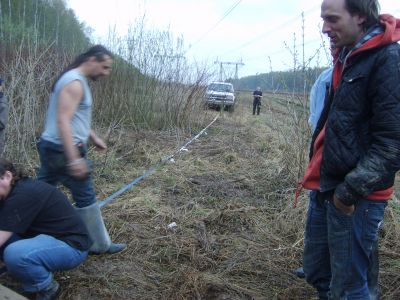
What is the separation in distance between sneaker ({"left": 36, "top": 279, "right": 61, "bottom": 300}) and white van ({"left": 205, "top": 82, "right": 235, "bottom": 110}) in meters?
8.60

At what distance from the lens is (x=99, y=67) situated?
2744mm

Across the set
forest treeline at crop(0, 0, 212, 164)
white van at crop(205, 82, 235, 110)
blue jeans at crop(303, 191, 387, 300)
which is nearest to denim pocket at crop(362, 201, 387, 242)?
blue jeans at crop(303, 191, 387, 300)

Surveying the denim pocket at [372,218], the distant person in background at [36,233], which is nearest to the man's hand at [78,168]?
the distant person in background at [36,233]

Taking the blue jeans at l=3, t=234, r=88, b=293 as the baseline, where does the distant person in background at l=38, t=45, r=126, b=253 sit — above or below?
above

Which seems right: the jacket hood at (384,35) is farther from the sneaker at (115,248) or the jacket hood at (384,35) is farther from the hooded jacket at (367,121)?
the sneaker at (115,248)

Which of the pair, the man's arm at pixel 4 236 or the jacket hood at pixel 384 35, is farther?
the man's arm at pixel 4 236

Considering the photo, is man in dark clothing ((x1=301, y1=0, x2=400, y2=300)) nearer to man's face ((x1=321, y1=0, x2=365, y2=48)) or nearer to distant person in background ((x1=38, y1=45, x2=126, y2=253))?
man's face ((x1=321, y1=0, x2=365, y2=48))

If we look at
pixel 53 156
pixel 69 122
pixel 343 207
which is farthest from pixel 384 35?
pixel 53 156

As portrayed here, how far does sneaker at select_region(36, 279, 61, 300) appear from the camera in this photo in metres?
2.38

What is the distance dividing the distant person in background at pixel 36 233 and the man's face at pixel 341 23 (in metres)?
1.80

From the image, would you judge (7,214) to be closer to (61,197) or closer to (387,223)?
(61,197)

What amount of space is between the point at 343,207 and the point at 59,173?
75.2 inches

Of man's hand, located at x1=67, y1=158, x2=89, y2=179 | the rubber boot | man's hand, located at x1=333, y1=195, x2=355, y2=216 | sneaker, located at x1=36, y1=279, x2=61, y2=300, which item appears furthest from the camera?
the rubber boot

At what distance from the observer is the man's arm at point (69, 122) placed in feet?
8.14
